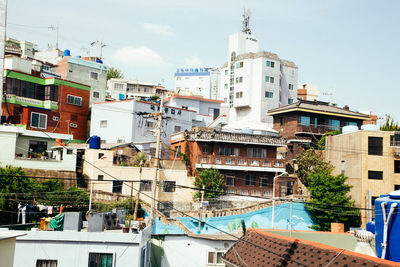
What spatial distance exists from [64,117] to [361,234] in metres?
41.8

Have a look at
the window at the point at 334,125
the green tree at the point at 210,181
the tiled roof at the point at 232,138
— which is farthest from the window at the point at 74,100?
the window at the point at 334,125

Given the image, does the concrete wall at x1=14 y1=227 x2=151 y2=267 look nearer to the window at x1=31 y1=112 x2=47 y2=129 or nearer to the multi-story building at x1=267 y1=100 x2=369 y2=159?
the window at x1=31 y1=112 x2=47 y2=129

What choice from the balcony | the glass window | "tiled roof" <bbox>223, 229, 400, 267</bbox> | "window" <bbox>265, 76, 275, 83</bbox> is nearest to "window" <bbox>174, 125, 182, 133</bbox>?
the balcony

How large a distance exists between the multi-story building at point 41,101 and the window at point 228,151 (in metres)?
18.7

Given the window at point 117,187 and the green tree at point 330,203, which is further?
the window at point 117,187

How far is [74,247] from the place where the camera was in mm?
21953

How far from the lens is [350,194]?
148 ft

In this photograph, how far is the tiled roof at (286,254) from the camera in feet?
35.0

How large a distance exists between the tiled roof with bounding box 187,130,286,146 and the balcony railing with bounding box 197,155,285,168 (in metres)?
1.97

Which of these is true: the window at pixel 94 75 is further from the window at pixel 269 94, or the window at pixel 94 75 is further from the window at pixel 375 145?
the window at pixel 375 145

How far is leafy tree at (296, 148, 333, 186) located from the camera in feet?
161

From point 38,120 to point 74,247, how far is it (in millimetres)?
26729

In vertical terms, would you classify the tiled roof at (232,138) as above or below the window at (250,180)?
above

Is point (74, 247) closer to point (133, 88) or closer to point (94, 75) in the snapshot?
point (94, 75)
